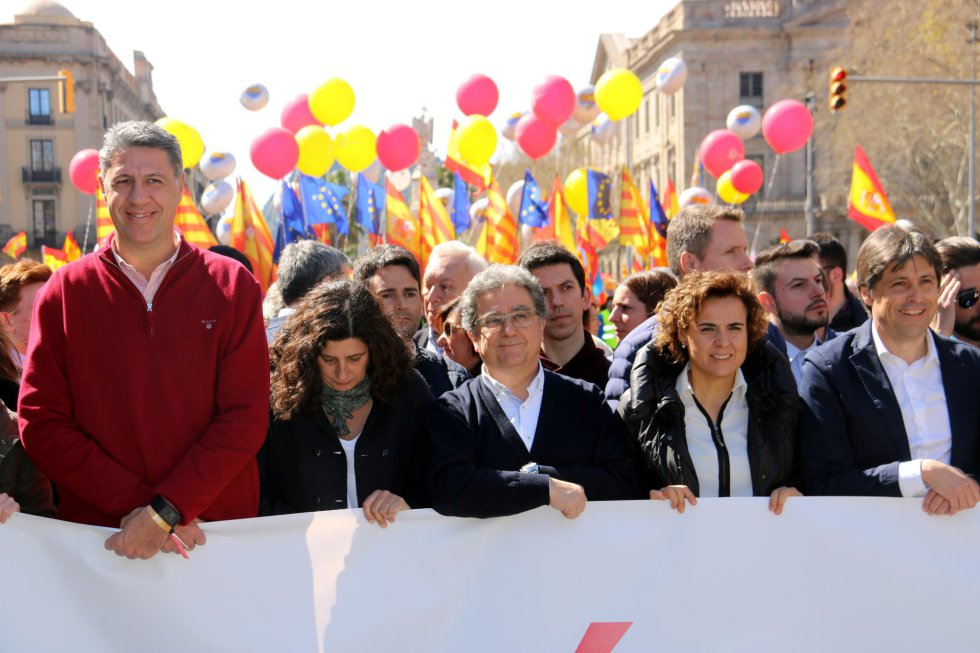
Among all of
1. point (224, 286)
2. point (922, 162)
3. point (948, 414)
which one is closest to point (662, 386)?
point (948, 414)

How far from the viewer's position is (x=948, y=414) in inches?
151

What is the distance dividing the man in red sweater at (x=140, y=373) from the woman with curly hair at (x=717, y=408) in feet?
4.37

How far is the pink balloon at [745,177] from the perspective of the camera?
20.4 metres

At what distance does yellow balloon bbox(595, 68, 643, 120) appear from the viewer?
18.0 meters

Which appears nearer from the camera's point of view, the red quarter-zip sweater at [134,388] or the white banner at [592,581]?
the red quarter-zip sweater at [134,388]

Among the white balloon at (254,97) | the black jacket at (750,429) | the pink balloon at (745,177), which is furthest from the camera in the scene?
the pink balloon at (745,177)

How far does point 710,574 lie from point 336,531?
127cm

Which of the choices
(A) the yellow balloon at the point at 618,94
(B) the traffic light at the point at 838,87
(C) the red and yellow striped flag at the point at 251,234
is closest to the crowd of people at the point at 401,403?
(C) the red and yellow striped flag at the point at 251,234

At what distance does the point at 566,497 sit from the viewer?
362 cm

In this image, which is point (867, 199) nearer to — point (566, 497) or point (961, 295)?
point (961, 295)

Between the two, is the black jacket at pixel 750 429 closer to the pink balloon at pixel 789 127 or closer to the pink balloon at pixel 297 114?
the pink balloon at pixel 789 127

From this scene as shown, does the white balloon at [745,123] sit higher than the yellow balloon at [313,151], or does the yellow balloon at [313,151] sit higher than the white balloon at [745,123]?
the white balloon at [745,123]

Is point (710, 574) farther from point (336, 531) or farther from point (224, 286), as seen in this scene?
point (224, 286)

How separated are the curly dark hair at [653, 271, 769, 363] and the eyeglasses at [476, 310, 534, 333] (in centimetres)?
48
